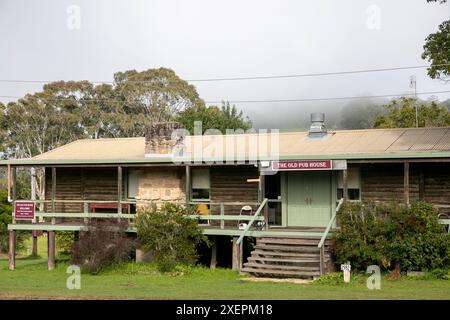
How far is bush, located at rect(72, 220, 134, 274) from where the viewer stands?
74.5ft

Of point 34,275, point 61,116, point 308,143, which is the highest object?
point 61,116

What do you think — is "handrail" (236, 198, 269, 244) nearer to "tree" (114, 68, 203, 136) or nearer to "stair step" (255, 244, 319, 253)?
"stair step" (255, 244, 319, 253)

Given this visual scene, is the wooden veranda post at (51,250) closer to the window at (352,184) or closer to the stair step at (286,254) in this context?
the stair step at (286,254)

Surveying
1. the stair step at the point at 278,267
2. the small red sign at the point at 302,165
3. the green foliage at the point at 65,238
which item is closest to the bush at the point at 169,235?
the stair step at the point at 278,267

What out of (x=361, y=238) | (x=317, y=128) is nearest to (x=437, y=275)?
(x=361, y=238)

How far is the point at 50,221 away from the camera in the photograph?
27.8 m

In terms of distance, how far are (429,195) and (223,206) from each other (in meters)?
6.64

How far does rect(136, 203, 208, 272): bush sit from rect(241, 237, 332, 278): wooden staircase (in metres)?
2.25

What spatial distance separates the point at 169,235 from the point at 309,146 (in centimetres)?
611

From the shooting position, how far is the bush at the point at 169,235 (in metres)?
22.5

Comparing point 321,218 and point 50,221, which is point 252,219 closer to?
point 321,218

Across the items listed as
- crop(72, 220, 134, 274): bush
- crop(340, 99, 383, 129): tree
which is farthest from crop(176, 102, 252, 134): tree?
crop(340, 99, 383, 129): tree

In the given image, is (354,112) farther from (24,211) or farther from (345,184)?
(345,184)

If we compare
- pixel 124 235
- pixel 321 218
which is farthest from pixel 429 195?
pixel 124 235
